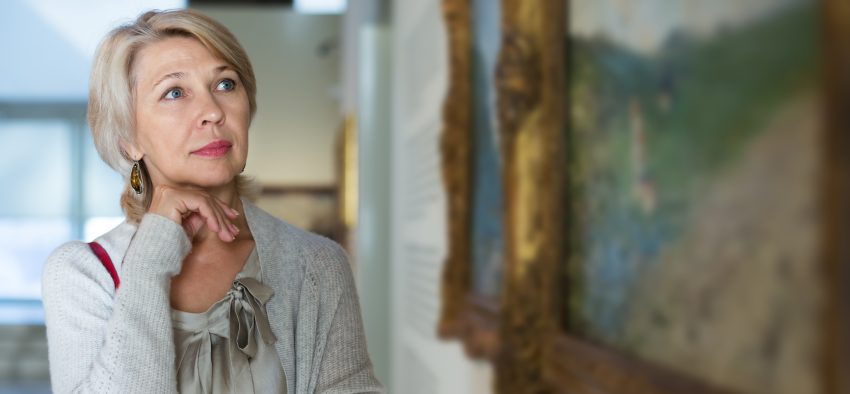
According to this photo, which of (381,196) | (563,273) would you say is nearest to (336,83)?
(381,196)

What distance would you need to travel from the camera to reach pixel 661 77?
4.39 ft

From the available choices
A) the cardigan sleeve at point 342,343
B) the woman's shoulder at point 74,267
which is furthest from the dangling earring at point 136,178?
the cardigan sleeve at point 342,343

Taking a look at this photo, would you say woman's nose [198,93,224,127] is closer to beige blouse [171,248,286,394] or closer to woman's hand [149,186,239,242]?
woman's hand [149,186,239,242]

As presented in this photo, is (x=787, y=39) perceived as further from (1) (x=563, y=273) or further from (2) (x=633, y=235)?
(1) (x=563, y=273)

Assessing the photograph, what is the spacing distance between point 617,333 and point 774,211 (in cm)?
61

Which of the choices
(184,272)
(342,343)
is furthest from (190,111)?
(342,343)

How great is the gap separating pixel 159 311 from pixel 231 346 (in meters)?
0.13

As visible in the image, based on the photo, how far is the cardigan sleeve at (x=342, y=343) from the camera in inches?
→ 63.7

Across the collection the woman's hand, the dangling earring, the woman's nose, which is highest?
the woman's nose

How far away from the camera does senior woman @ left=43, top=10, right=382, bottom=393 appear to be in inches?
60.6

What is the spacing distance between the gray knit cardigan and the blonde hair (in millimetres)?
169

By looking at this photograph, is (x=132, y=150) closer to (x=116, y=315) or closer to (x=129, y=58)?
(x=129, y=58)

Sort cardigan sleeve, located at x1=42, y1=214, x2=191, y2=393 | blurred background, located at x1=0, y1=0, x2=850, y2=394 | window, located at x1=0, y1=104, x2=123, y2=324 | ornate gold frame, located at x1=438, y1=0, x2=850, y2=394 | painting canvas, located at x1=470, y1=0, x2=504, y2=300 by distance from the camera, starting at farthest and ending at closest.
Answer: window, located at x1=0, y1=104, x2=123, y2=324, painting canvas, located at x1=470, y1=0, x2=504, y2=300, ornate gold frame, located at x1=438, y1=0, x2=850, y2=394, cardigan sleeve, located at x1=42, y1=214, x2=191, y2=393, blurred background, located at x1=0, y1=0, x2=850, y2=394

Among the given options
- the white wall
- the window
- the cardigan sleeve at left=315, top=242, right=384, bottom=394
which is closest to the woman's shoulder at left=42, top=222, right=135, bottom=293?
the cardigan sleeve at left=315, top=242, right=384, bottom=394
